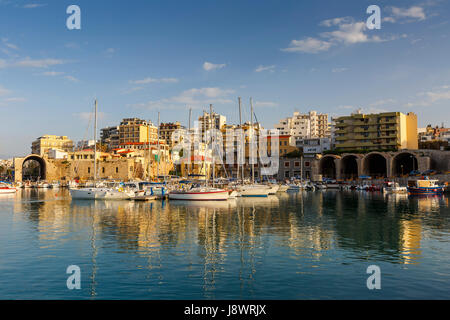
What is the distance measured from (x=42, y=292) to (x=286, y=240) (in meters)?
13.5

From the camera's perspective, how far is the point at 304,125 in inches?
5438

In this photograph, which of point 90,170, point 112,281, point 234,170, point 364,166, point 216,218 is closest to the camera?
point 112,281

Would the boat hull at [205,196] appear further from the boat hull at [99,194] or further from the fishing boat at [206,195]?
the boat hull at [99,194]

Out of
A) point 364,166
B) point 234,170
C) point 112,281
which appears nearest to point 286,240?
point 112,281

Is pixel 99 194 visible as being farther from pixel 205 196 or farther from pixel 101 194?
pixel 205 196

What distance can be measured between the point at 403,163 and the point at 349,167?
531 inches

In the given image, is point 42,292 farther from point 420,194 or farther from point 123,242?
point 420,194

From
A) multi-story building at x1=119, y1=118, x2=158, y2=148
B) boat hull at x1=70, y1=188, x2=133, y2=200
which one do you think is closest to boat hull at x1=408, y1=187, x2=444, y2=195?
boat hull at x1=70, y1=188, x2=133, y2=200

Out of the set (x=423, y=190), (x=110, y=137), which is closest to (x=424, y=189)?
(x=423, y=190)

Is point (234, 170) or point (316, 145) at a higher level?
point (316, 145)

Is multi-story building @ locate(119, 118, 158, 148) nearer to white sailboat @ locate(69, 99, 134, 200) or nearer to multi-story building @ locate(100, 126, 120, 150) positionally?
multi-story building @ locate(100, 126, 120, 150)

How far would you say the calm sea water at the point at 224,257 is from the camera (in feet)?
43.1

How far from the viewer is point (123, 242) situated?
70.3ft
